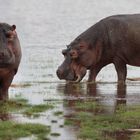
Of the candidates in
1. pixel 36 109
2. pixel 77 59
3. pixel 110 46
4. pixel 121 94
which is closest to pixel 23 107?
pixel 36 109

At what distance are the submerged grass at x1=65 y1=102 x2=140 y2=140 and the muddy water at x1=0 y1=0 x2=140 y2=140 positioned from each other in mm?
249

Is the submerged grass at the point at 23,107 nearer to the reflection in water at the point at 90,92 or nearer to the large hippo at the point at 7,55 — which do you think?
the large hippo at the point at 7,55

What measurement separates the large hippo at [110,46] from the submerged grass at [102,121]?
492 centimetres

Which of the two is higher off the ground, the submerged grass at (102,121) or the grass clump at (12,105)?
the grass clump at (12,105)

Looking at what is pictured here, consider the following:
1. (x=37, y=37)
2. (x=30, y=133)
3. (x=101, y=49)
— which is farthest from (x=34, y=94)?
(x=37, y=37)

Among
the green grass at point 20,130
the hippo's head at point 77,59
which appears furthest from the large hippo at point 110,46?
the green grass at point 20,130

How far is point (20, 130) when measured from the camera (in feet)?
37.8

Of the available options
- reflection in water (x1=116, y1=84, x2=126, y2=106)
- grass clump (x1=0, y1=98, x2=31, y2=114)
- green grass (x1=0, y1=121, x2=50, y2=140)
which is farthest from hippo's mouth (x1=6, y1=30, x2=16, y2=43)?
green grass (x1=0, y1=121, x2=50, y2=140)

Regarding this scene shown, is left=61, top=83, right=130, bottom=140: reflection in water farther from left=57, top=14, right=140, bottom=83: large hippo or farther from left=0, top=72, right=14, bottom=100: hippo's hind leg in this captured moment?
left=0, top=72, right=14, bottom=100: hippo's hind leg

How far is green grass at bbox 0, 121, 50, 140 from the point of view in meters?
11.1

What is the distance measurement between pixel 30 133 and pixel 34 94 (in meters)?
5.51

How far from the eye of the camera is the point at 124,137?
1103cm

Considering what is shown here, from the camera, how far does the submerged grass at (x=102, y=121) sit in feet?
36.8

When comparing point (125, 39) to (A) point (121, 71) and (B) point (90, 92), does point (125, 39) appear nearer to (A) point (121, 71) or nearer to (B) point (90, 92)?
(A) point (121, 71)
